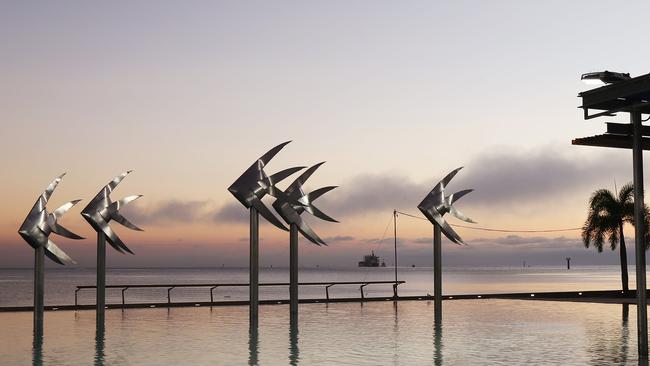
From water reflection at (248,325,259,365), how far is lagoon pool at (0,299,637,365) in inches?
1.0

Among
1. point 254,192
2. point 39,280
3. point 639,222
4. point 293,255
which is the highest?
point 254,192

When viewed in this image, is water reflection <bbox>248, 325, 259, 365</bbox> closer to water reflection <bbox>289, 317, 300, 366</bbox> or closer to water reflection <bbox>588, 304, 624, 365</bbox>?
water reflection <bbox>289, 317, 300, 366</bbox>

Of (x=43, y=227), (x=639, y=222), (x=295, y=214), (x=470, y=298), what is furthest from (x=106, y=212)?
(x=470, y=298)

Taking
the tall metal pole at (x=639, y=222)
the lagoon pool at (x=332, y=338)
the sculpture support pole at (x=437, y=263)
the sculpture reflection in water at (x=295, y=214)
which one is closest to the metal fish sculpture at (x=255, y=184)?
the sculpture reflection in water at (x=295, y=214)

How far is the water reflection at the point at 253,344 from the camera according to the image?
1956 cm

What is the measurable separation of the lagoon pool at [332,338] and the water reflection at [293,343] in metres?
0.03

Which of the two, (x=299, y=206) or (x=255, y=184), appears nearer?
(x=255, y=184)

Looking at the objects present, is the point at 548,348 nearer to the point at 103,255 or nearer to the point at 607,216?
the point at 103,255

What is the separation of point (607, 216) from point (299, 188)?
2653 cm

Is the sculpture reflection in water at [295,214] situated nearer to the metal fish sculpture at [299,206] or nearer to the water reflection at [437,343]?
the metal fish sculpture at [299,206]

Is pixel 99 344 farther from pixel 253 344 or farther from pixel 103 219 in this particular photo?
pixel 103 219

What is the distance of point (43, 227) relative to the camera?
28109 mm

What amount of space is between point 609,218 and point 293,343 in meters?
32.0

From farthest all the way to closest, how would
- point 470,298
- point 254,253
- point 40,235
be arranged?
point 470,298, point 254,253, point 40,235
